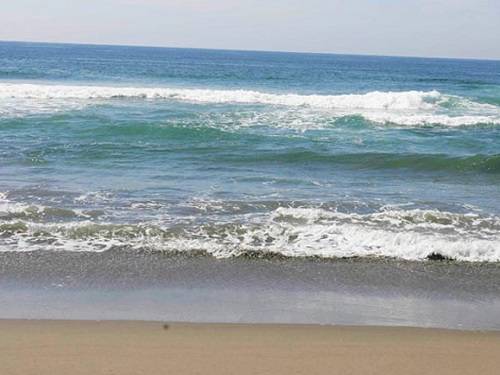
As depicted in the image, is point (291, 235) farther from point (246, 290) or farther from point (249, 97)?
point (249, 97)

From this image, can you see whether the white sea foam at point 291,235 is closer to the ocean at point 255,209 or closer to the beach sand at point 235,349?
the ocean at point 255,209

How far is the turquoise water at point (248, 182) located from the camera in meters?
7.36

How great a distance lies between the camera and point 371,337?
4672mm

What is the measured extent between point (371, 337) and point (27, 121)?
1613 centimetres

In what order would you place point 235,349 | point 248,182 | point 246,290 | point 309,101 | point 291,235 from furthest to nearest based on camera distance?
point 309,101 → point 248,182 → point 291,235 → point 246,290 → point 235,349

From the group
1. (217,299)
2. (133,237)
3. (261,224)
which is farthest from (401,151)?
(217,299)

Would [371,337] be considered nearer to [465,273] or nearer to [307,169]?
[465,273]

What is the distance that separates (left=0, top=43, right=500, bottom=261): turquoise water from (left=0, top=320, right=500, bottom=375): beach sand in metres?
2.13

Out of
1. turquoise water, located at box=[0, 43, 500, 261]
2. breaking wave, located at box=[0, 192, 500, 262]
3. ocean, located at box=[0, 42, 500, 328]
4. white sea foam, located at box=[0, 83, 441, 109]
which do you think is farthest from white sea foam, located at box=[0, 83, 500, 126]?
breaking wave, located at box=[0, 192, 500, 262]

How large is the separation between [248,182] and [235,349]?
6.81 metres

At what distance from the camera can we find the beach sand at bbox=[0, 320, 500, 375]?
4.05 meters

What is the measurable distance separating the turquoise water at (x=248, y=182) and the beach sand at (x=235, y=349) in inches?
84.0

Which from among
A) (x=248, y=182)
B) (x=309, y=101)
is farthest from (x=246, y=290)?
(x=309, y=101)

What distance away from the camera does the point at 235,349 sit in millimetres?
4355
